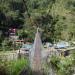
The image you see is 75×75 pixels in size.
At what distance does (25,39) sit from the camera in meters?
21.1

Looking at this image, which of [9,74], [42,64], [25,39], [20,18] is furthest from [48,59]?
[20,18]

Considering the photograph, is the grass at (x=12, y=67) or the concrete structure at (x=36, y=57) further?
the concrete structure at (x=36, y=57)

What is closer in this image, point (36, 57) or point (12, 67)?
point (12, 67)

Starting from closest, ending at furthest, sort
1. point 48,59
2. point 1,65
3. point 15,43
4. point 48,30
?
point 1,65
point 48,59
point 48,30
point 15,43

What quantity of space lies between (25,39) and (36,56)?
16.1 m

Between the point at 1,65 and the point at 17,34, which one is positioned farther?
the point at 17,34

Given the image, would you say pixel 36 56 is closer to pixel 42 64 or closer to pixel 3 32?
pixel 42 64

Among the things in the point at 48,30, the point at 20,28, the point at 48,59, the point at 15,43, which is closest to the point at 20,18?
the point at 20,28

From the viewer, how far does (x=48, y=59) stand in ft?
17.2

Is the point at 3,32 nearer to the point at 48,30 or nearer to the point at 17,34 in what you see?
the point at 17,34

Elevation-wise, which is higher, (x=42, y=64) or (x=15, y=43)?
(x=42, y=64)

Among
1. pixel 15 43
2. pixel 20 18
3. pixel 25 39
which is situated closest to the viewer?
pixel 15 43

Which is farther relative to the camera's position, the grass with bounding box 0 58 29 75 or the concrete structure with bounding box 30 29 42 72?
the concrete structure with bounding box 30 29 42 72

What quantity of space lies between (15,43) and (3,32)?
162 inches
